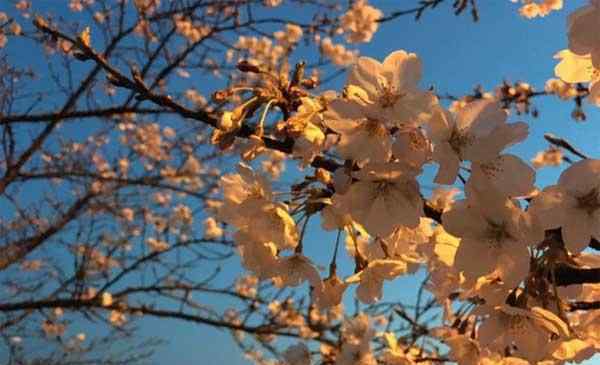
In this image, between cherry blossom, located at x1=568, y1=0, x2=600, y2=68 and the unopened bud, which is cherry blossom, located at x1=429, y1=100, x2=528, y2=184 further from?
the unopened bud

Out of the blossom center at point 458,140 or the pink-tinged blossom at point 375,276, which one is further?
the pink-tinged blossom at point 375,276

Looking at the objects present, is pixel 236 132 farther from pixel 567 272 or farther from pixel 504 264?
pixel 567 272

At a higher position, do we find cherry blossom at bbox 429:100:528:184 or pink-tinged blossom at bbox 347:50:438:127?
pink-tinged blossom at bbox 347:50:438:127

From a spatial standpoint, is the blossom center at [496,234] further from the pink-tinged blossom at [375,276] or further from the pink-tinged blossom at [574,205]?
the pink-tinged blossom at [375,276]

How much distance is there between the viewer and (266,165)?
9.41m

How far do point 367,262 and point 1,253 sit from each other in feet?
16.4

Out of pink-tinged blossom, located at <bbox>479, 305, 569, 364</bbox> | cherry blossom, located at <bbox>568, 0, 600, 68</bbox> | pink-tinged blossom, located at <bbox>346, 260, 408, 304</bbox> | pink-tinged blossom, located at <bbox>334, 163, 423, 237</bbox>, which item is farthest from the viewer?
pink-tinged blossom, located at <bbox>346, 260, 408, 304</bbox>

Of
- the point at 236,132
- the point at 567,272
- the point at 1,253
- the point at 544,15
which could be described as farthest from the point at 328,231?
the point at 544,15

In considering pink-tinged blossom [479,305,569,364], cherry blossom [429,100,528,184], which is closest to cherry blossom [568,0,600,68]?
cherry blossom [429,100,528,184]

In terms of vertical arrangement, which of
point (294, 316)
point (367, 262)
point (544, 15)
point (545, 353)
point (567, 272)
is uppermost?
point (544, 15)

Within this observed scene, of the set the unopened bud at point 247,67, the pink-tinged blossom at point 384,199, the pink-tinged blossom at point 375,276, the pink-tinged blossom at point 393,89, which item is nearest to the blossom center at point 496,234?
the pink-tinged blossom at point 384,199

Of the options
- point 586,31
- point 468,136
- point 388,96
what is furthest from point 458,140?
point 586,31

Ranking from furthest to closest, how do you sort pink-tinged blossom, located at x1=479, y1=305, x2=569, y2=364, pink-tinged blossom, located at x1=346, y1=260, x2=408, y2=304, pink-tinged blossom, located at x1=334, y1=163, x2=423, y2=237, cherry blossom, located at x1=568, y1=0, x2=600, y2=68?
pink-tinged blossom, located at x1=346, y1=260, x2=408, y2=304, pink-tinged blossom, located at x1=479, y1=305, x2=569, y2=364, pink-tinged blossom, located at x1=334, y1=163, x2=423, y2=237, cherry blossom, located at x1=568, y1=0, x2=600, y2=68

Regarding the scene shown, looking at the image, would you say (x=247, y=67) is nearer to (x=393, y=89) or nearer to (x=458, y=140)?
(x=393, y=89)
